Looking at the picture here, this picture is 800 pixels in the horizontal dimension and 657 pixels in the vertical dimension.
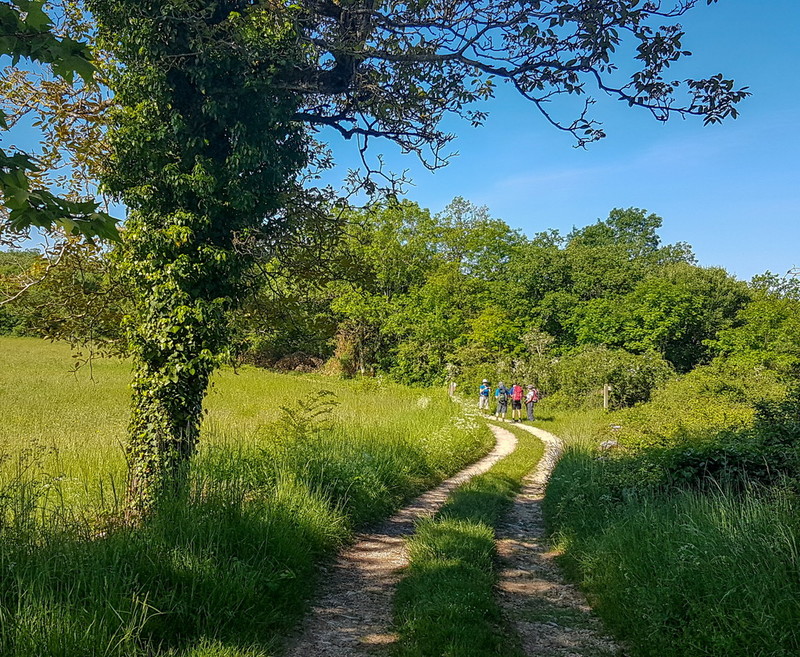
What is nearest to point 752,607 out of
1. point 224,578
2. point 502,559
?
point 502,559

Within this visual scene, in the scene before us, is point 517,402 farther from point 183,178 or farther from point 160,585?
point 160,585

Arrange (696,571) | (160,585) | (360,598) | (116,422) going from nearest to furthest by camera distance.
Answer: (160,585), (696,571), (360,598), (116,422)

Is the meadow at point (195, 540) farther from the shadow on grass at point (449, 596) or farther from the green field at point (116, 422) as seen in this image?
the shadow on grass at point (449, 596)

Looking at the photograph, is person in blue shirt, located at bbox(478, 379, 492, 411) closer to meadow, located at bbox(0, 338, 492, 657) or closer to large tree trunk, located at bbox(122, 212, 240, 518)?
meadow, located at bbox(0, 338, 492, 657)

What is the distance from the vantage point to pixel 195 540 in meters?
4.58

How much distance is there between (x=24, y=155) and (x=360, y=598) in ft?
15.3

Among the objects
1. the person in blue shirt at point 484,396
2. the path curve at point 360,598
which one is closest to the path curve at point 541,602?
the path curve at point 360,598

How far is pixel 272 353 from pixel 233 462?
35.7m

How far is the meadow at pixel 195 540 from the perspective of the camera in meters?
3.35

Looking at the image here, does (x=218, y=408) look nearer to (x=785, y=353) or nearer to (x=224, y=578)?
(x=224, y=578)

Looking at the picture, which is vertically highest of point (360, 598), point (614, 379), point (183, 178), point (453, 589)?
point (183, 178)

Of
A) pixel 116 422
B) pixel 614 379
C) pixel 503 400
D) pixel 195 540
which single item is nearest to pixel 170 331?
pixel 195 540

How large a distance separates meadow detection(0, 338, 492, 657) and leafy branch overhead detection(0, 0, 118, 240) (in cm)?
243

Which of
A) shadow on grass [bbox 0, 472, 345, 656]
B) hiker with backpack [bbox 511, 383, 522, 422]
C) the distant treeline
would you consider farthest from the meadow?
the distant treeline
